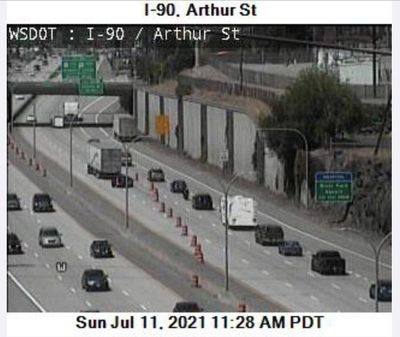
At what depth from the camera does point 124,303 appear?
A: 12523 millimetres

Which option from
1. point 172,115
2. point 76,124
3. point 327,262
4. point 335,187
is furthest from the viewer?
point 76,124

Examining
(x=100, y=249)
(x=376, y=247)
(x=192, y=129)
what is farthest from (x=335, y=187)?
(x=100, y=249)

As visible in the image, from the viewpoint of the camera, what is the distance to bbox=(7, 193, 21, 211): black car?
1328 centimetres

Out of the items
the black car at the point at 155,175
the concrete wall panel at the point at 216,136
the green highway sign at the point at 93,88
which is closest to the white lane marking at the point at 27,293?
the black car at the point at 155,175

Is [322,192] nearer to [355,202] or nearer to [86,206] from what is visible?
[355,202]

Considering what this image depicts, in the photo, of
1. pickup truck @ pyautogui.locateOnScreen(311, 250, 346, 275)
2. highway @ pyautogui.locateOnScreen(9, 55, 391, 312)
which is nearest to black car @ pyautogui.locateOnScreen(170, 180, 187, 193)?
highway @ pyautogui.locateOnScreen(9, 55, 391, 312)

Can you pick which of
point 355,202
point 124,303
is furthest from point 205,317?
point 355,202

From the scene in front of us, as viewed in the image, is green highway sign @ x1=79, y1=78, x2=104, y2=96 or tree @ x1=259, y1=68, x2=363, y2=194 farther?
tree @ x1=259, y1=68, x2=363, y2=194

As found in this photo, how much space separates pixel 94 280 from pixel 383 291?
2.40m

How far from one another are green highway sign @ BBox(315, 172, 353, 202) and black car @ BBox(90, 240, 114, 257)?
1814 mm

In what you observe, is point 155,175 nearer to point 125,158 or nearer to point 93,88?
point 125,158

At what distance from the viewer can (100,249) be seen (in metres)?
13.5

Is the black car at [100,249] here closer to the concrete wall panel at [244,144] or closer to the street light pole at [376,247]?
the concrete wall panel at [244,144]

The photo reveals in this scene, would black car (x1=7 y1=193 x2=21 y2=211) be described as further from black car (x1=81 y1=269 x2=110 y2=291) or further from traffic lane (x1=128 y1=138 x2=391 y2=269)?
traffic lane (x1=128 y1=138 x2=391 y2=269)
